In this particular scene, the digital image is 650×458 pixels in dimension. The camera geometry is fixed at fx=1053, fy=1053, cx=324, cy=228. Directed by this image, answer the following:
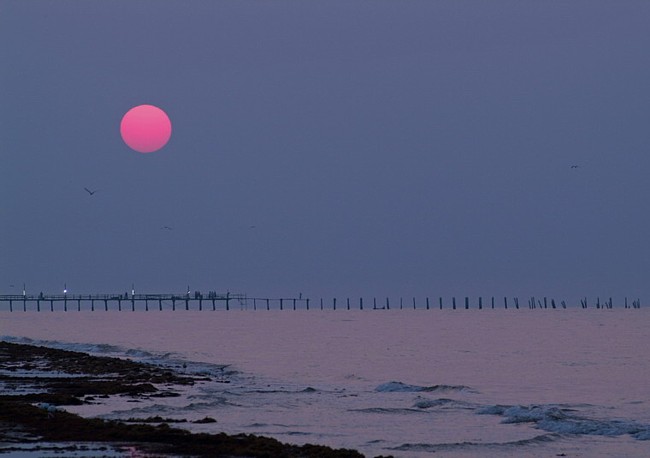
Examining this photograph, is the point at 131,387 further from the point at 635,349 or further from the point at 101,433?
the point at 635,349

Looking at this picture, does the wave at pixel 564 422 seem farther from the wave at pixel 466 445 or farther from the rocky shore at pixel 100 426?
the rocky shore at pixel 100 426

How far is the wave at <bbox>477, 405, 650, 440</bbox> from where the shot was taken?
24719mm

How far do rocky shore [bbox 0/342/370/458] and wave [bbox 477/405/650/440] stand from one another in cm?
808

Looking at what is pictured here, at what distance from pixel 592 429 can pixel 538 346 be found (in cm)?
4427

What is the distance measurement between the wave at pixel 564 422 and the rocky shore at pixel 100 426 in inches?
318

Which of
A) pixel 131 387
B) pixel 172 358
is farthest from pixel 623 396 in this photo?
pixel 172 358

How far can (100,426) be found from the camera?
68.7 ft

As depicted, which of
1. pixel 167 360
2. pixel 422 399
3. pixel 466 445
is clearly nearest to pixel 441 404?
pixel 422 399

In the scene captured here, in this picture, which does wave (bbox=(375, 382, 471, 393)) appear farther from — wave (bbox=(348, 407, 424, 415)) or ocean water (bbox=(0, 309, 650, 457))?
wave (bbox=(348, 407, 424, 415))

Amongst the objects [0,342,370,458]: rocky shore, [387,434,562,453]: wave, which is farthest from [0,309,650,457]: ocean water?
[0,342,370,458]: rocky shore

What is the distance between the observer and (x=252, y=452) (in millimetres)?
18391

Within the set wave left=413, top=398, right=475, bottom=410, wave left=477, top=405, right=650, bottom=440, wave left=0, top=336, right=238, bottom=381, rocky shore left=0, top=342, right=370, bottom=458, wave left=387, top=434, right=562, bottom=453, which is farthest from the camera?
wave left=0, top=336, right=238, bottom=381

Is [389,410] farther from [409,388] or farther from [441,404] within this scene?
[409,388]

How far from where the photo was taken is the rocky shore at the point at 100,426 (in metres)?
18.6
